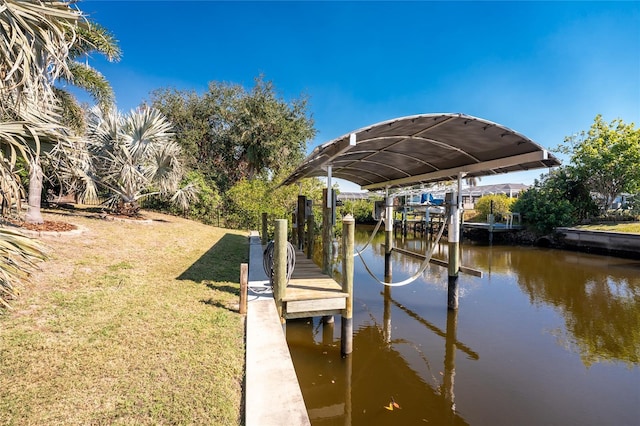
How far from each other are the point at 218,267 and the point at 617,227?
2353 cm

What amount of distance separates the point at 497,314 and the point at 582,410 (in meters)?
3.96

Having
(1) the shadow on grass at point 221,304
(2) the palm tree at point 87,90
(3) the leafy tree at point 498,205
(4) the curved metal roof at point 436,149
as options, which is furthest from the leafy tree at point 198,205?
(3) the leafy tree at point 498,205

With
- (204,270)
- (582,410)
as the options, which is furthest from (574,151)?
(204,270)

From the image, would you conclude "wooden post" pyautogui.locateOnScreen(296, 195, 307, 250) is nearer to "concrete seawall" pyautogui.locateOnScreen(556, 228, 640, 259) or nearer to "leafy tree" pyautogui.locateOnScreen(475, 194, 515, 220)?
"concrete seawall" pyautogui.locateOnScreen(556, 228, 640, 259)

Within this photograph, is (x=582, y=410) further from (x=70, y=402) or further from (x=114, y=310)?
(x=114, y=310)

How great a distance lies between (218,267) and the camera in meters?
8.09

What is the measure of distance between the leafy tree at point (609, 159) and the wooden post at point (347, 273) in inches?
983

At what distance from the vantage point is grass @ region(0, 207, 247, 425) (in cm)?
273

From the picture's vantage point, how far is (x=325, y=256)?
666 centimetres

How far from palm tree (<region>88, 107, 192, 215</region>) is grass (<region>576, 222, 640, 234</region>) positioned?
24.3m

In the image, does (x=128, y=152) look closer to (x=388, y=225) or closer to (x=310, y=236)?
(x=310, y=236)

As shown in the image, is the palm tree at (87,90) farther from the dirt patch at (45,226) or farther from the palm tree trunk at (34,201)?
the dirt patch at (45,226)

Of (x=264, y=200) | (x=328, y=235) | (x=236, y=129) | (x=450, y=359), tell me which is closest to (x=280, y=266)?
(x=328, y=235)

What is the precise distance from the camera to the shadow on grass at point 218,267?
6.76 meters
